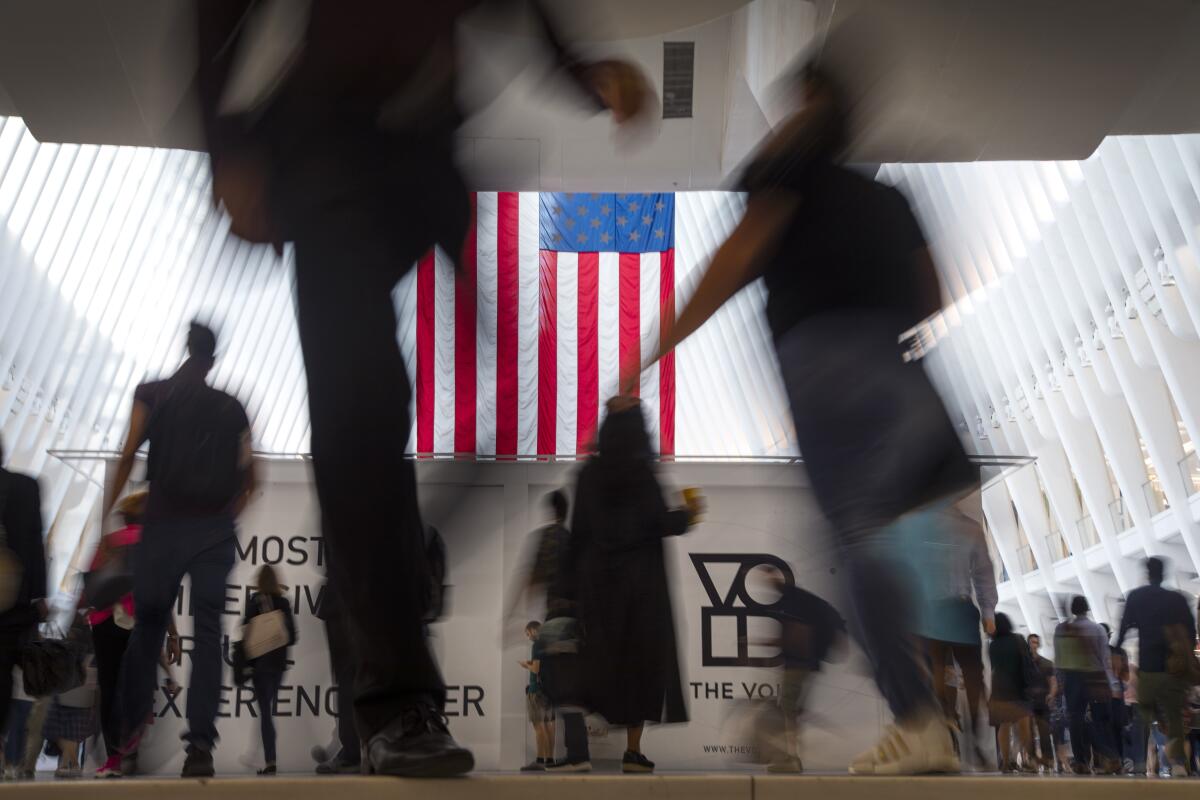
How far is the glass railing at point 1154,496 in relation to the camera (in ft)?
60.0

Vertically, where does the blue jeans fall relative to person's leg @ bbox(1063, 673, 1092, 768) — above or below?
above

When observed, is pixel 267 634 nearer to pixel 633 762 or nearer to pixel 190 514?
pixel 190 514

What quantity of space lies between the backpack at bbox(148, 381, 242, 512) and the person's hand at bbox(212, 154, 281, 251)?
33.9 inches

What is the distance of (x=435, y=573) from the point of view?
1472 mm

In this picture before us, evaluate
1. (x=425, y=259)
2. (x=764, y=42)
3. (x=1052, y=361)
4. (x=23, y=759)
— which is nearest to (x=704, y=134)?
(x=764, y=42)

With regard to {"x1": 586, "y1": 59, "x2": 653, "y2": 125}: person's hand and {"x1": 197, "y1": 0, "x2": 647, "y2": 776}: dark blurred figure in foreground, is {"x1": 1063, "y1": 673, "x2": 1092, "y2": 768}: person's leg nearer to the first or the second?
{"x1": 586, "y1": 59, "x2": 653, "y2": 125}: person's hand

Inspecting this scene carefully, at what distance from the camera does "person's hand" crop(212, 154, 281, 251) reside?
4.32ft

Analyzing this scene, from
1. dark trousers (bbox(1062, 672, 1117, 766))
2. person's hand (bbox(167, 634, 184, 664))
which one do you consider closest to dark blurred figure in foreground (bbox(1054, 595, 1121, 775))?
dark trousers (bbox(1062, 672, 1117, 766))

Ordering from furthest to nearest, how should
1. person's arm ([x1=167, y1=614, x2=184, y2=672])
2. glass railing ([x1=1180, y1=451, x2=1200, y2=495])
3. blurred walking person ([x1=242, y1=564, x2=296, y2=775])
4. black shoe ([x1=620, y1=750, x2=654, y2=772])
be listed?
glass railing ([x1=1180, y1=451, x2=1200, y2=495]) → person's arm ([x1=167, y1=614, x2=184, y2=672]) → blurred walking person ([x1=242, y1=564, x2=296, y2=775]) → black shoe ([x1=620, y1=750, x2=654, y2=772])

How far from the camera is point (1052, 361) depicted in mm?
19312

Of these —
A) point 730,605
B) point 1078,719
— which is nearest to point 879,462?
point 730,605

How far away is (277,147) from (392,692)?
0.62 meters

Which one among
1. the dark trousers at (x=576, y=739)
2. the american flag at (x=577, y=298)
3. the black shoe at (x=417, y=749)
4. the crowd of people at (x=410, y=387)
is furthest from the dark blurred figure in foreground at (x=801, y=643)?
the american flag at (x=577, y=298)

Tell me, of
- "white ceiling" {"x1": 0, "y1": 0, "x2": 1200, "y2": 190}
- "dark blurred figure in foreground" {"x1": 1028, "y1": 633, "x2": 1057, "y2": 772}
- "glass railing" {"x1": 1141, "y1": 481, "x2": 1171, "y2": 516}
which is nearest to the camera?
"white ceiling" {"x1": 0, "y1": 0, "x2": 1200, "y2": 190}
